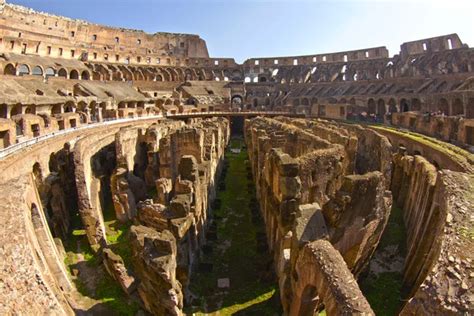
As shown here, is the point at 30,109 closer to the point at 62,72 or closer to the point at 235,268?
the point at 235,268

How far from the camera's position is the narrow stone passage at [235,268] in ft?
33.9

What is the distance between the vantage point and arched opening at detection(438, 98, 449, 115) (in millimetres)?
31972

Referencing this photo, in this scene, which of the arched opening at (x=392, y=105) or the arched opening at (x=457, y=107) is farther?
the arched opening at (x=392, y=105)

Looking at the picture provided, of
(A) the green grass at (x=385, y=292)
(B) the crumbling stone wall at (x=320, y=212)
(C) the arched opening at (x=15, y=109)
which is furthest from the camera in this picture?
(C) the arched opening at (x=15, y=109)

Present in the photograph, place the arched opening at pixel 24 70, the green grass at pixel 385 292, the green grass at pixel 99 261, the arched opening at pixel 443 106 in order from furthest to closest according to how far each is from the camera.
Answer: the arched opening at pixel 24 70 → the arched opening at pixel 443 106 → the green grass at pixel 99 261 → the green grass at pixel 385 292

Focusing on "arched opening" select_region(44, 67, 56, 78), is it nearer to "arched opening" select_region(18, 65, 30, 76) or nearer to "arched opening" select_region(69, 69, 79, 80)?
"arched opening" select_region(18, 65, 30, 76)

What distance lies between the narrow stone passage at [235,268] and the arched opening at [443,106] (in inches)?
924

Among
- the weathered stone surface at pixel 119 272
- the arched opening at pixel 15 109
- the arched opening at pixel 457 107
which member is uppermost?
the arched opening at pixel 15 109

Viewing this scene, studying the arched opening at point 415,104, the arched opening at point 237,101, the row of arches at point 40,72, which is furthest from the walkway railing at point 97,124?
the arched opening at point 415,104

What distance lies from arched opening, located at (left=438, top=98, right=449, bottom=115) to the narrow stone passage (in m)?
23.5

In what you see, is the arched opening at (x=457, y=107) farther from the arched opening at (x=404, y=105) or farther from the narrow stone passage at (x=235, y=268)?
the narrow stone passage at (x=235, y=268)

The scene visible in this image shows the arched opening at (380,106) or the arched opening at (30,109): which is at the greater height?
the arched opening at (30,109)

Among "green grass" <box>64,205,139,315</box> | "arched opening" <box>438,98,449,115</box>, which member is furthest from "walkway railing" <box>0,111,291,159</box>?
"arched opening" <box>438,98,449,115</box>

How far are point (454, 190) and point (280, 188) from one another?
15.2 feet
